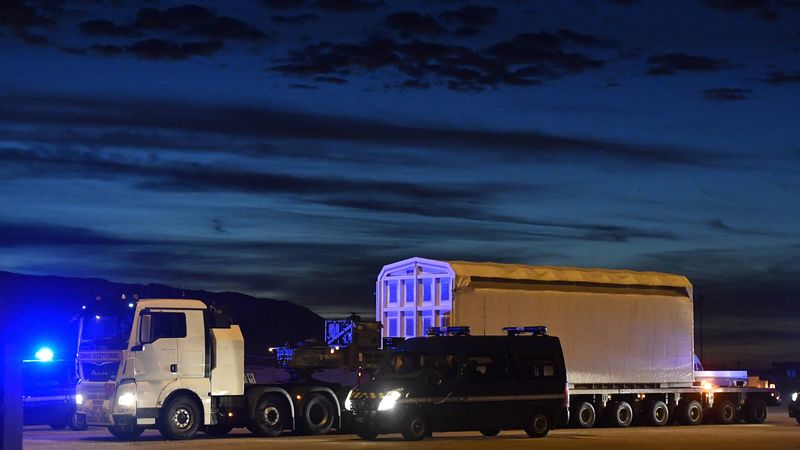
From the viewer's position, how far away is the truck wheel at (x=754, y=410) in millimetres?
37531

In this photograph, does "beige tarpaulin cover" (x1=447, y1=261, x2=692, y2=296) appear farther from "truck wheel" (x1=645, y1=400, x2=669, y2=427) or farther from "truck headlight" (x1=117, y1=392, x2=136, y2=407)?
"truck headlight" (x1=117, y1=392, x2=136, y2=407)

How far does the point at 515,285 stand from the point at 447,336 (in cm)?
518

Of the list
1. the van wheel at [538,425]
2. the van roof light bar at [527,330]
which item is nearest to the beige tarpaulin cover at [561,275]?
the van roof light bar at [527,330]

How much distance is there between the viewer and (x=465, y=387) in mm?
28828

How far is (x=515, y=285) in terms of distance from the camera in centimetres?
3394

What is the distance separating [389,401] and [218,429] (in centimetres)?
459

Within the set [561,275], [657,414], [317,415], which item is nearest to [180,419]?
[317,415]

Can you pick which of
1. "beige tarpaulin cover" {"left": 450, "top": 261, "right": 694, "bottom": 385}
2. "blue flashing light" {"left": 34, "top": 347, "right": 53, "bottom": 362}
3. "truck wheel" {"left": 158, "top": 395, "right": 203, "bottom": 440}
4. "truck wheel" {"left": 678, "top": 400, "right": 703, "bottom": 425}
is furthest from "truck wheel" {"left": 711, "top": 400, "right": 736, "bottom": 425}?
"blue flashing light" {"left": 34, "top": 347, "right": 53, "bottom": 362}

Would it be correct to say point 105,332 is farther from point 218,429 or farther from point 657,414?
point 657,414

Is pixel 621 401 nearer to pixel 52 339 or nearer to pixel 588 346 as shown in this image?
pixel 588 346

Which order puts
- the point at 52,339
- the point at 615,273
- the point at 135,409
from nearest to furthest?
the point at 135,409 → the point at 52,339 → the point at 615,273

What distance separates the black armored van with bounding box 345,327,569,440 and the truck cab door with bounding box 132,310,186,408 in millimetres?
3929

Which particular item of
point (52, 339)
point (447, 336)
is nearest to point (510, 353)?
Answer: point (447, 336)

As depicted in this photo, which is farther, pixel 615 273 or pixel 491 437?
pixel 615 273
